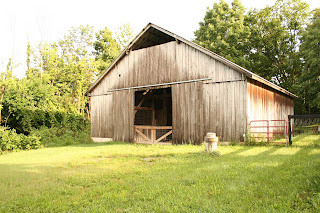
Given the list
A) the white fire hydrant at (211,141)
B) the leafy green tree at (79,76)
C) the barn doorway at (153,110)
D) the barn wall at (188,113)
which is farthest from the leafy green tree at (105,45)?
the white fire hydrant at (211,141)

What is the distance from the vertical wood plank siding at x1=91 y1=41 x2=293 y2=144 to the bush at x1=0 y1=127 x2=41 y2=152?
4.23 m

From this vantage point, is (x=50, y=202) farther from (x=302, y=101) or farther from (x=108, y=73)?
(x=302, y=101)

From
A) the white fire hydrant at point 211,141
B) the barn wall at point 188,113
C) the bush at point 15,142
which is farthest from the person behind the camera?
the bush at point 15,142

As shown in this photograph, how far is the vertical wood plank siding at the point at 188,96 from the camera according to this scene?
11.9 m

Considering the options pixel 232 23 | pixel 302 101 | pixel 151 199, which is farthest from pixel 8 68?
pixel 302 101

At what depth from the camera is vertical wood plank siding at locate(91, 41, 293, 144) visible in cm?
1186

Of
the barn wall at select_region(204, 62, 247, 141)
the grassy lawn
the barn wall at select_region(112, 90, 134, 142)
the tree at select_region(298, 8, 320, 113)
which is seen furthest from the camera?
the tree at select_region(298, 8, 320, 113)

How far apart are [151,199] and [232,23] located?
2922 centimetres

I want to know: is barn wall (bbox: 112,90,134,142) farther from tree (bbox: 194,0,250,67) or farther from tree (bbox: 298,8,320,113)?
tree (bbox: 298,8,320,113)

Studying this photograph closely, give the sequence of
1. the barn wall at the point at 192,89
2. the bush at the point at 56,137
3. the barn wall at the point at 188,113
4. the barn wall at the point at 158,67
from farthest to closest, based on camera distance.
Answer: the bush at the point at 56,137 < the barn wall at the point at 158,67 < the barn wall at the point at 188,113 < the barn wall at the point at 192,89

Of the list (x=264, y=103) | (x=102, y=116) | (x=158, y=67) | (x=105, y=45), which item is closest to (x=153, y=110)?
(x=102, y=116)

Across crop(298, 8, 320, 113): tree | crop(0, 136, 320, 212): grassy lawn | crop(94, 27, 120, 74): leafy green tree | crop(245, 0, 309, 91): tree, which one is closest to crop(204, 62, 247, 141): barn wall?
crop(0, 136, 320, 212): grassy lawn

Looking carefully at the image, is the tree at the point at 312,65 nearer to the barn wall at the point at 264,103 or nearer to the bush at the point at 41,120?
the barn wall at the point at 264,103

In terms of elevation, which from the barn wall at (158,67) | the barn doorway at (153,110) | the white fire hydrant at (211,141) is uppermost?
the barn wall at (158,67)
